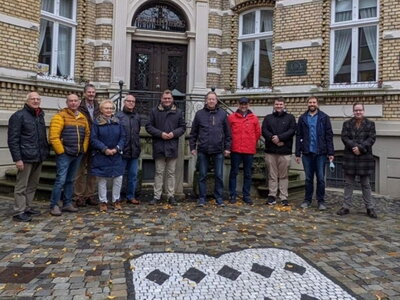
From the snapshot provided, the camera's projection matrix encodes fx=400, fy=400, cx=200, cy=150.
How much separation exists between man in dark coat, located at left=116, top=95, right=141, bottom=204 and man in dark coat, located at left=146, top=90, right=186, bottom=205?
0.26 metres

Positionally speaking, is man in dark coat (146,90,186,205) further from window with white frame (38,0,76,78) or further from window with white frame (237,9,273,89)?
window with white frame (237,9,273,89)

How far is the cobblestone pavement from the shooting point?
3602mm

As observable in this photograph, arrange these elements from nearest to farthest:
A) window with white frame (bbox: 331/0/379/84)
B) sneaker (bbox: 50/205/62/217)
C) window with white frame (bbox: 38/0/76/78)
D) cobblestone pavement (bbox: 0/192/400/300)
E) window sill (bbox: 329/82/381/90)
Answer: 1. cobblestone pavement (bbox: 0/192/400/300)
2. sneaker (bbox: 50/205/62/217)
3. window sill (bbox: 329/82/381/90)
4. window with white frame (bbox: 331/0/379/84)
5. window with white frame (bbox: 38/0/76/78)

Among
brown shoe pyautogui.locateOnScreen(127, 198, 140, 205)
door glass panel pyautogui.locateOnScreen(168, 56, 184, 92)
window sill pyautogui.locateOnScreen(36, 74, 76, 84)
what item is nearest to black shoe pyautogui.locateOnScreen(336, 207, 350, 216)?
brown shoe pyautogui.locateOnScreen(127, 198, 140, 205)

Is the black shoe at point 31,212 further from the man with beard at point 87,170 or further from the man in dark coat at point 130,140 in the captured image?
the man in dark coat at point 130,140

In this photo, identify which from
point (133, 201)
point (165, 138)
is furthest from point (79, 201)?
point (165, 138)

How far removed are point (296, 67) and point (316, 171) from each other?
11.9ft

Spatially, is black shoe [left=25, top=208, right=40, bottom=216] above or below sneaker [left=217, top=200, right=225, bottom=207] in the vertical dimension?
below

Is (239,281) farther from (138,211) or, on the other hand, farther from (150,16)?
(150,16)

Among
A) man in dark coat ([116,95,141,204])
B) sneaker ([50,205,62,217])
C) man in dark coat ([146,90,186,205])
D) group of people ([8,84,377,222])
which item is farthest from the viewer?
man in dark coat ([146,90,186,205])

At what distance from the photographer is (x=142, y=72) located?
11203 mm

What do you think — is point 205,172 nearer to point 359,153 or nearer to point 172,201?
point 172,201

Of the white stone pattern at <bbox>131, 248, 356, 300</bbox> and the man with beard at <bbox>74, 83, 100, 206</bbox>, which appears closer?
the white stone pattern at <bbox>131, 248, 356, 300</bbox>

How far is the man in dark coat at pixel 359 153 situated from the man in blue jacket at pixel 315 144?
387mm
